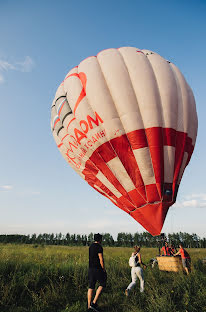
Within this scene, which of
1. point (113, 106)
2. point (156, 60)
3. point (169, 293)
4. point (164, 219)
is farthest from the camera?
point (156, 60)

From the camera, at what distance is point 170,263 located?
7914mm

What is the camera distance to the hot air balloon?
7684 millimetres

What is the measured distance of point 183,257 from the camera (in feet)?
26.6

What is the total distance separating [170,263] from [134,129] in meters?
5.18

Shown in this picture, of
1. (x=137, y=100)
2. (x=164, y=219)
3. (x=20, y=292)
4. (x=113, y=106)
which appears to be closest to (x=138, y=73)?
(x=137, y=100)

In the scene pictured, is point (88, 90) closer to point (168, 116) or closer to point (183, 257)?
point (168, 116)

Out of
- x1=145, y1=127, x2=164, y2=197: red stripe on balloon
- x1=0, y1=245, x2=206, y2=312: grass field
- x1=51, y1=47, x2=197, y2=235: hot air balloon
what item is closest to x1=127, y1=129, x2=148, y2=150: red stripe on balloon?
x1=51, y1=47, x2=197, y2=235: hot air balloon

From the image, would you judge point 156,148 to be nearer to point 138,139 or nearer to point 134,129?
point 138,139

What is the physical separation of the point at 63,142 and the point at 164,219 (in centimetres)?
533

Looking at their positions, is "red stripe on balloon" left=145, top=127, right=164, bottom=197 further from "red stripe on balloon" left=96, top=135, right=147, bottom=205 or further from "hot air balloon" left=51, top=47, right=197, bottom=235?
"red stripe on balloon" left=96, top=135, right=147, bottom=205

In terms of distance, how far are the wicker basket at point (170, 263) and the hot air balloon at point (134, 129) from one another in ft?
4.49

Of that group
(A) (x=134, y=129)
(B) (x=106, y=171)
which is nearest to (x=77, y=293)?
(B) (x=106, y=171)

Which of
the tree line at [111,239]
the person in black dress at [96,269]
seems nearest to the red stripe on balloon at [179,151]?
the person in black dress at [96,269]

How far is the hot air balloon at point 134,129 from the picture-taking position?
768cm
